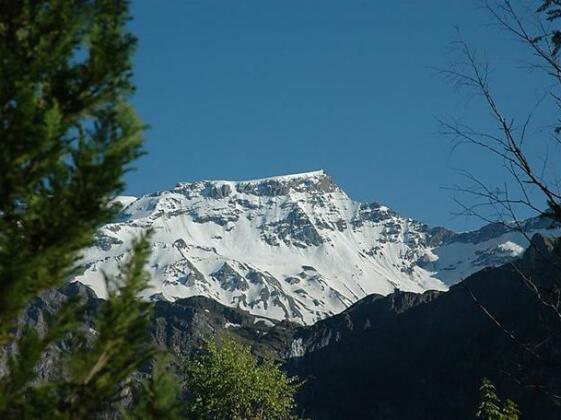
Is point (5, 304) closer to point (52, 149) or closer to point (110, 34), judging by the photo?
point (52, 149)

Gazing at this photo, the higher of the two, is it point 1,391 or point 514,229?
point 514,229

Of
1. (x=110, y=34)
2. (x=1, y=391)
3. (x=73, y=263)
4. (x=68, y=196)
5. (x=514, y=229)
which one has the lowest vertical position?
(x=1, y=391)

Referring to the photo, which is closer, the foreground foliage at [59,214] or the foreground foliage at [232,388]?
the foreground foliage at [59,214]

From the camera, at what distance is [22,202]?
808 cm

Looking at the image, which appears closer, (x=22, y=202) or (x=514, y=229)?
(x=22, y=202)

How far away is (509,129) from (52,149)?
6024mm

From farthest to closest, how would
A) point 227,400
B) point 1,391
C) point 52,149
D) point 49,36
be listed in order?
point 227,400
point 49,36
point 52,149
point 1,391

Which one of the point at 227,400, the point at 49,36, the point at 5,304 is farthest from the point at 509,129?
the point at 227,400

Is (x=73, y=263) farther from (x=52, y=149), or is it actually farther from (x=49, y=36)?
(x=49, y=36)

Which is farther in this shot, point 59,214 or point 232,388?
point 232,388

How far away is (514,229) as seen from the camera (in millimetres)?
10234

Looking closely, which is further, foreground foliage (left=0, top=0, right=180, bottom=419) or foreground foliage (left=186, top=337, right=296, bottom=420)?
foreground foliage (left=186, top=337, right=296, bottom=420)

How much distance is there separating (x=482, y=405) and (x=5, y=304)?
2770 centimetres

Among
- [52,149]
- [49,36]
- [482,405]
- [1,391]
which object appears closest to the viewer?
[1,391]
